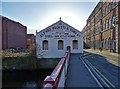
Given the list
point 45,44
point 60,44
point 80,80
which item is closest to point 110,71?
point 80,80

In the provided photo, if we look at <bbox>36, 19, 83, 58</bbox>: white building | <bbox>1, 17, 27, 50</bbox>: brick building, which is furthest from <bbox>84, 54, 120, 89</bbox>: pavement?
<bbox>1, 17, 27, 50</bbox>: brick building

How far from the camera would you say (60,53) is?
1390 inches

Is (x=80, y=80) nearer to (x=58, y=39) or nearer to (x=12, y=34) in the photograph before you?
(x=58, y=39)

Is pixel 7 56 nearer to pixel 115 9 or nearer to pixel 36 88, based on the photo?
pixel 36 88

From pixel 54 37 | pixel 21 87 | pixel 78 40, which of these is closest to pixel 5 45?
pixel 54 37

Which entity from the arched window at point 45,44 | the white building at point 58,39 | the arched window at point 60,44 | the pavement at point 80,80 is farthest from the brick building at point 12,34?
the pavement at point 80,80

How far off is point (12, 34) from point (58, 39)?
11.2m

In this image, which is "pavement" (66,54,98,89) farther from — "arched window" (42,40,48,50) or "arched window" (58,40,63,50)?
"arched window" (58,40,63,50)

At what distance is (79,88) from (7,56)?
994 inches

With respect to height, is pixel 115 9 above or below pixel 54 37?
above

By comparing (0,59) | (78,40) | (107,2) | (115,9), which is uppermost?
(107,2)

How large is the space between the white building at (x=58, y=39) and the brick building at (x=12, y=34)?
22.4ft

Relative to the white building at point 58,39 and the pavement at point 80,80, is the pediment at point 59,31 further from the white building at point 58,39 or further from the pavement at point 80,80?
the pavement at point 80,80

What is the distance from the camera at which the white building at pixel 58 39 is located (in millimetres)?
35250
